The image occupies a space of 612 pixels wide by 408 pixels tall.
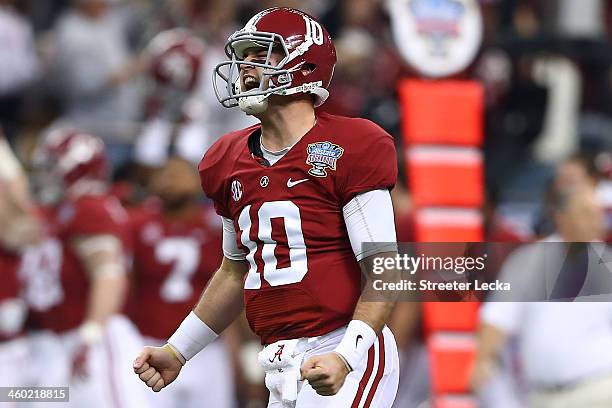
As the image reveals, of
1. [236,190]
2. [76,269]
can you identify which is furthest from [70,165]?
[236,190]

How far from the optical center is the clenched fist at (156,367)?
407 centimetres

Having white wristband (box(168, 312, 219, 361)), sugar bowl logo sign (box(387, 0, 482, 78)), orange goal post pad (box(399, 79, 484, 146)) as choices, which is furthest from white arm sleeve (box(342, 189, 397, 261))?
sugar bowl logo sign (box(387, 0, 482, 78))

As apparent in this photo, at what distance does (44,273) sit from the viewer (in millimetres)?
7188

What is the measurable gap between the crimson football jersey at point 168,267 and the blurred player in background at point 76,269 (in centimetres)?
16

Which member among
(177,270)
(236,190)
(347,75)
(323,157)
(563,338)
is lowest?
(347,75)

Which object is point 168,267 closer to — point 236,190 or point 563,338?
point 563,338

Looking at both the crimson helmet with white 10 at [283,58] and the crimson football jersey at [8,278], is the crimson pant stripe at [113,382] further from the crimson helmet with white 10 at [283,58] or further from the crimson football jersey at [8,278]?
the crimson helmet with white 10 at [283,58]

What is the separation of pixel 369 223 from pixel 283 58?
0.51m

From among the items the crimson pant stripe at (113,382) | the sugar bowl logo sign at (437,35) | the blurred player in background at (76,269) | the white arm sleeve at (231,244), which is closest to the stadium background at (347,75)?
the sugar bowl logo sign at (437,35)

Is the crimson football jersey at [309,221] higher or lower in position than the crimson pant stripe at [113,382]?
higher

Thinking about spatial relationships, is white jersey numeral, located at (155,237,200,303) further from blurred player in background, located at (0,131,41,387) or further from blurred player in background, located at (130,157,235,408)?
blurred player in background, located at (0,131,41,387)

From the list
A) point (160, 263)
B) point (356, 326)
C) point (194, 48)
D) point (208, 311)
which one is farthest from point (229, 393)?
point (356, 326)

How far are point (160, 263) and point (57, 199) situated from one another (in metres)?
0.64

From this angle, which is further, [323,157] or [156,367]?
[156,367]
